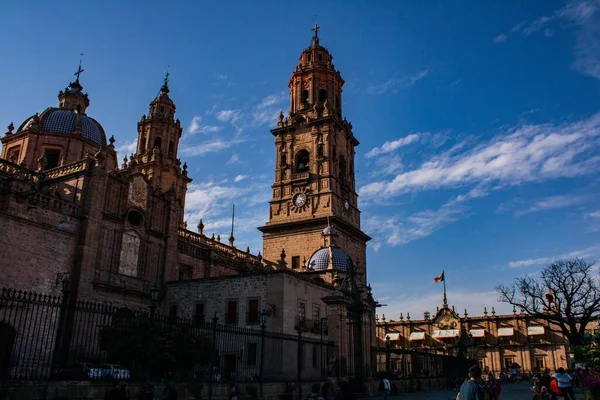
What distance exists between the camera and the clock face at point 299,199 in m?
52.9

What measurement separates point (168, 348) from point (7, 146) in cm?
2991

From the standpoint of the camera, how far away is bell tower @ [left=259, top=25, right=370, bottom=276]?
51.6 metres

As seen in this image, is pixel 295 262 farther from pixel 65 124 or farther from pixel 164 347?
pixel 164 347

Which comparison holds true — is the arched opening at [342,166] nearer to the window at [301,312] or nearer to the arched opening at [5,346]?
the window at [301,312]

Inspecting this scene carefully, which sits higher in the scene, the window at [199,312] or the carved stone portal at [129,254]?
the carved stone portal at [129,254]

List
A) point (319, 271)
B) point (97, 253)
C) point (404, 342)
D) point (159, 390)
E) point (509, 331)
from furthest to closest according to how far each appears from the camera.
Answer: point (404, 342), point (509, 331), point (319, 271), point (97, 253), point (159, 390)

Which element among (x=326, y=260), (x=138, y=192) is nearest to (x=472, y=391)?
(x=138, y=192)

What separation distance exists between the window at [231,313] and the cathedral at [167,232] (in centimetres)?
7

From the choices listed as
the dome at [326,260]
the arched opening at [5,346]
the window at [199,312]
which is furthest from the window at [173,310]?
the dome at [326,260]

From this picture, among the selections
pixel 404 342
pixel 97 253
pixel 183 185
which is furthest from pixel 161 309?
pixel 404 342

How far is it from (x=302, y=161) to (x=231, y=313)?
88.5ft

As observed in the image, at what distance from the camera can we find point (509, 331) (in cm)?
6794

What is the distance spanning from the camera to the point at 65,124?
4256 centimetres

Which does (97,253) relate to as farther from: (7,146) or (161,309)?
(7,146)
